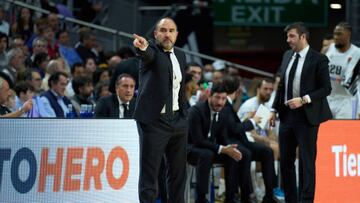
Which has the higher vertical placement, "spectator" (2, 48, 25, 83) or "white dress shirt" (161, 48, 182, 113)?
"spectator" (2, 48, 25, 83)

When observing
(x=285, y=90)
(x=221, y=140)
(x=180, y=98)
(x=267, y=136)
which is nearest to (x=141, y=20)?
(x=267, y=136)

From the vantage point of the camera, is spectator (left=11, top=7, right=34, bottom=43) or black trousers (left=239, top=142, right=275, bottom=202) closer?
black trousers (left=239, top=142, right=275, bottom=202)

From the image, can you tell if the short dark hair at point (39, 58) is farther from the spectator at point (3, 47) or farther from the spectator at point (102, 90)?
the spectator at point (102, 90)

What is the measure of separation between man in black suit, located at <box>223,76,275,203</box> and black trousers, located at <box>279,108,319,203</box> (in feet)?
5.07

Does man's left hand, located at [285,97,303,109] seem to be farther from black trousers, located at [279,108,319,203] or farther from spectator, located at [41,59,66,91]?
spectator, located at [41,59,66,91]

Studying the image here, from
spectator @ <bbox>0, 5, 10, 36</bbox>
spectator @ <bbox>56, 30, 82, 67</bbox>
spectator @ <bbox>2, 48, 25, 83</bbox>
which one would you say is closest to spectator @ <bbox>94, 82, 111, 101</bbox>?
spectator @ <bbox>2, 48, 25, 83</bbox>

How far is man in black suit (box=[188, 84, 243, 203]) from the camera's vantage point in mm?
13250

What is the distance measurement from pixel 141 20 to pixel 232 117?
37.0 feet

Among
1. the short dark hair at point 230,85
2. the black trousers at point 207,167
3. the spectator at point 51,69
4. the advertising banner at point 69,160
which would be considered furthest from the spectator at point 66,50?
the advertising banner at point 69,160

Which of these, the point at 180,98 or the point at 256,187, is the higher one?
the point at 180,98

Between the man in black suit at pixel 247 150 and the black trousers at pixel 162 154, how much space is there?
11.4ft

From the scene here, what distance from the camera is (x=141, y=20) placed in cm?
2489

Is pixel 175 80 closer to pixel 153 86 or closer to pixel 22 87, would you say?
pixel 153 86

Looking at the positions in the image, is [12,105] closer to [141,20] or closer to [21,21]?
[21,21]
